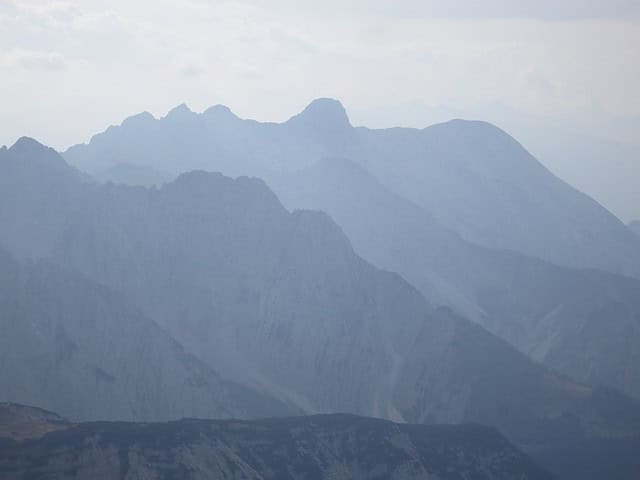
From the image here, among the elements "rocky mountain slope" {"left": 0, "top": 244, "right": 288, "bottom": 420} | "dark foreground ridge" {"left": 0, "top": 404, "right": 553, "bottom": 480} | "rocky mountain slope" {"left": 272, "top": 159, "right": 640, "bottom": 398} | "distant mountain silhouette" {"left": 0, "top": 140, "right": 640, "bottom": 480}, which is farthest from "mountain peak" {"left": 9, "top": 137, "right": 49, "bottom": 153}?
"dark foreground ridge" {"left": 0, "top": 404, "right": 553, "bottom": 480}

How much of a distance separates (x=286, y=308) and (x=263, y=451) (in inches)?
1690

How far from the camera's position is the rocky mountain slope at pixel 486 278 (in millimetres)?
151125

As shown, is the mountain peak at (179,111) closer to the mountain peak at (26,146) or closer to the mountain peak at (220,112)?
the mountain peak at (220,112)

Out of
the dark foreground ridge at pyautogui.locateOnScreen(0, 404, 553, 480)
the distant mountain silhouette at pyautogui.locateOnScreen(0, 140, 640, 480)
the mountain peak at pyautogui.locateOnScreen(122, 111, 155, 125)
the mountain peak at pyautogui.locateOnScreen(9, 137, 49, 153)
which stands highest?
the mountain peak at pyautogui.locateOnScreen(122, 111, 155, 125)

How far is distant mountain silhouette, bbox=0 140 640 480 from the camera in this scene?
119312mm

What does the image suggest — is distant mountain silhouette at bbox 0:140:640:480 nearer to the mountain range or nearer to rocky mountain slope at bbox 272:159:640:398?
the mountain range

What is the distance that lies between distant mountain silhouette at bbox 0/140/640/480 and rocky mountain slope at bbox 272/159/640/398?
88.7 ft

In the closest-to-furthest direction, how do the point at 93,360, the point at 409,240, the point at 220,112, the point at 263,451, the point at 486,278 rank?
the point at 263,451, the point at 93,360, the point at 486,278, the point at 409,240, the point at 220,112

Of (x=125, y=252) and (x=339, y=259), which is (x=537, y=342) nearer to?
(x=339, y=259)

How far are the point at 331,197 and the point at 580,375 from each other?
52.3 meters

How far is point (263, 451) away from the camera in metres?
84.4

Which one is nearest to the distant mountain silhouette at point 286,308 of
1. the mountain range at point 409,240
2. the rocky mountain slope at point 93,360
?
the rocky mountain slope at point 93,360

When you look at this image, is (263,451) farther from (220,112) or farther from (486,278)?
(220,112)

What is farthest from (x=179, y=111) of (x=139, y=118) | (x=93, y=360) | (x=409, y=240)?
(x=93, y=360)
